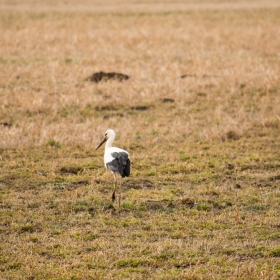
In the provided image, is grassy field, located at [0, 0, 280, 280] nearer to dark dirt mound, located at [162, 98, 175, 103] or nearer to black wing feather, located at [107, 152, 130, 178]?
dark dirt mound, located at [162, 98, 175, 103]

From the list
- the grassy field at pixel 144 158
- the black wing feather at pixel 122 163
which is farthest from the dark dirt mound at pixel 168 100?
the black wing feather at pixel 122 163

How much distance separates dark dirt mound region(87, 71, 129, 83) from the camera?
2050 cm

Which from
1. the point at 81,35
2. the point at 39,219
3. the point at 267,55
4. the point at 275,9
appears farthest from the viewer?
the point at 275,9

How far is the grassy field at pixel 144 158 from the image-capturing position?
24.5ft

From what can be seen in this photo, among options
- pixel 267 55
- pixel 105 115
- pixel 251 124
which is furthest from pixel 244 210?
pixel 267 55

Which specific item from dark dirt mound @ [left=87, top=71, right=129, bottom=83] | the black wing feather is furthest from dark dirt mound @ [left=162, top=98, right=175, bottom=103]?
the black wing feather

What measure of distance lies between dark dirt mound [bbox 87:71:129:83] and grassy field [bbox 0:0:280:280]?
1.07 feet

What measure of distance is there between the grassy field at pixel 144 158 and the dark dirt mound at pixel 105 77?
0.33 meters

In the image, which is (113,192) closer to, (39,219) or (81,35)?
(39,219)

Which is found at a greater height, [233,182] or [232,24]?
[232,24]

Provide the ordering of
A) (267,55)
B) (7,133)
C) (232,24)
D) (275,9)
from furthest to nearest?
1. (275,9)
2. (232,24)
3. (267,55)
4. (7,133)

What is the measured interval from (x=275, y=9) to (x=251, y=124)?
29119 mm

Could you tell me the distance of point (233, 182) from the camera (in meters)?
10.9

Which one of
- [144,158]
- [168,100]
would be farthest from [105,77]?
Answer: [144,158]
